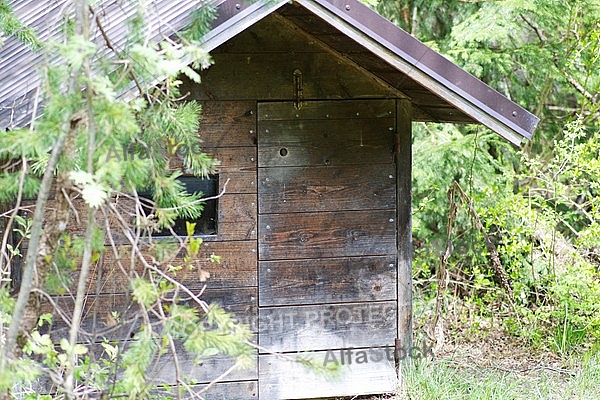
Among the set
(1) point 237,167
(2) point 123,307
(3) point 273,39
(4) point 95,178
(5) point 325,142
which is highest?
(3) point 273,39

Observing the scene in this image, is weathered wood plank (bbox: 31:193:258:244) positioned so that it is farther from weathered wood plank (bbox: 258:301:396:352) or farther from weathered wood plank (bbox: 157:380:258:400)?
weathered wood plank (bbox: 157:380:258:400)

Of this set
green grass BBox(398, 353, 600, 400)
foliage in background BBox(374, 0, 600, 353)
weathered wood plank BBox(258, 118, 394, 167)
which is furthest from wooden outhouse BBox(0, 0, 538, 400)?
foliage in background BBox(374, 0, 600, 353)

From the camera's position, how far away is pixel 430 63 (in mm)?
4859

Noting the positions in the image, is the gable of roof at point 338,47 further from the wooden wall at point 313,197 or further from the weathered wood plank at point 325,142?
the weathered wood plank at point 325,142

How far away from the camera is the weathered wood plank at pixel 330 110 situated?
5.55 m

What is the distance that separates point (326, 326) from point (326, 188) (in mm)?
957

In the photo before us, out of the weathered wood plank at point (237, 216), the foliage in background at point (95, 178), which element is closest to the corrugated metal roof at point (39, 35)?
the foliage in background at point (95, 178)

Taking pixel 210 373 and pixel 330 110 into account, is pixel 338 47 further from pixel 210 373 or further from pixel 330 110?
pixel 210 373

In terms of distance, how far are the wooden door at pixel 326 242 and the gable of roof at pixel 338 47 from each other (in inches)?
20.8

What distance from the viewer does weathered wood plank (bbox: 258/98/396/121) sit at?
18.2ft

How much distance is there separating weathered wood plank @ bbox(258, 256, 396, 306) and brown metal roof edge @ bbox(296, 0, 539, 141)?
1.40 meters

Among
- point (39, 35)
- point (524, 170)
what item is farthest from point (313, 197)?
point (524, 170)

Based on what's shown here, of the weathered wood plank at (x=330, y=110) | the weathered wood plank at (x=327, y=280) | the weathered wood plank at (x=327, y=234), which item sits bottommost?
the weathered wood plank at (x=327, y=280)

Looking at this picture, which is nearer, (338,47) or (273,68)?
(338,47)
